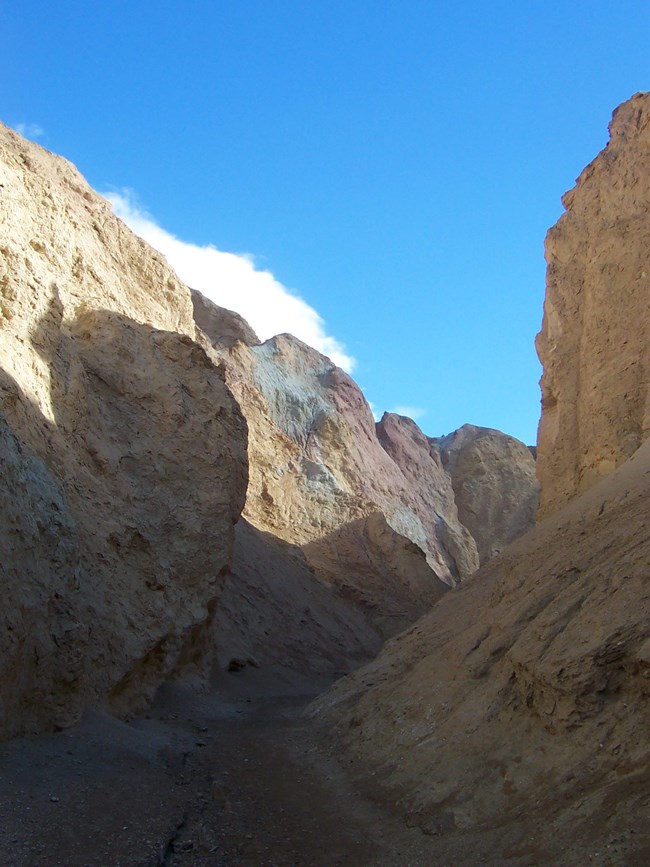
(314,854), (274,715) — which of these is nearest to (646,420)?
(274,715)

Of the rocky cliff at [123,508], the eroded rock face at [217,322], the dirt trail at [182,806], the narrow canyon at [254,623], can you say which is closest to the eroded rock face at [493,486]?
the eroded rock face at [217,322]

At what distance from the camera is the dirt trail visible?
600 cm

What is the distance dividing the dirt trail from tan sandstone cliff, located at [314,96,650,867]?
0.52m

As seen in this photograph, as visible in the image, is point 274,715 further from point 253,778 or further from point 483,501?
point 483,501

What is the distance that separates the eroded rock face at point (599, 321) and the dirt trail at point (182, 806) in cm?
817

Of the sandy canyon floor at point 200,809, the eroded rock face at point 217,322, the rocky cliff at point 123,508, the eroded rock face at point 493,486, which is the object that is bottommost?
the sandy canyon floor at point 200,809

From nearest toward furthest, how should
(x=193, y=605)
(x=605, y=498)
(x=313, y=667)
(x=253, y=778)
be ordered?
(x=253, y=778)
(x=605, y=498)
(x=193, y=605)
(x=313, y=667)

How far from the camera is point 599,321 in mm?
15711

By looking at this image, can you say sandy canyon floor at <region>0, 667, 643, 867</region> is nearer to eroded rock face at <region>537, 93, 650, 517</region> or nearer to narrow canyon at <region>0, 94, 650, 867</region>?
narrow canyon at <region>0, 94, 650, 867</region>

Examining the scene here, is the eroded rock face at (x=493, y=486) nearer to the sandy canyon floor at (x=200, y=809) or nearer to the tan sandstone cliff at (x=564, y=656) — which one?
the tan sandstone cliff at (x=564, y=656)

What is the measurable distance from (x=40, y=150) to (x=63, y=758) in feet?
52.8

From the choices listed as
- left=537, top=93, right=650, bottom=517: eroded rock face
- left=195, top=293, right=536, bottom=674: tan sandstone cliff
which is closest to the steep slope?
left=537, top=93, right=650, bottom=517: eroded rock face

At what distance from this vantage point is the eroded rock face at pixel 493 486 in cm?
5038

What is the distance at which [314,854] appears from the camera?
641cm
